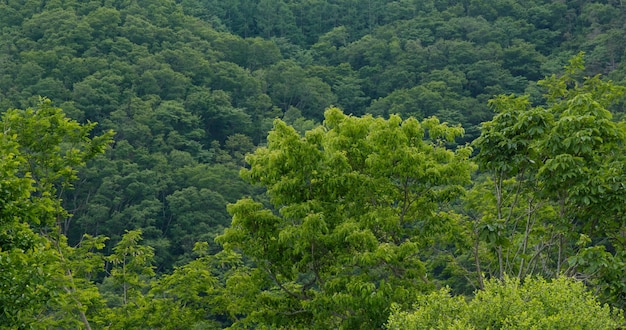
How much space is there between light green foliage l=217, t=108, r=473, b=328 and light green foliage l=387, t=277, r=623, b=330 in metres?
2.06

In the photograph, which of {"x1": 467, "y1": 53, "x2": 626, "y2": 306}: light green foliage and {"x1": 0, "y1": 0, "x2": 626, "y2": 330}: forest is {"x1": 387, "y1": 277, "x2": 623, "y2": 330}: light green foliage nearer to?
{"x1": 0, "y1": 0, "x2": 626, "y2": 330}: forest

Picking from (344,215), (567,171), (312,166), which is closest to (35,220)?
(312,166)

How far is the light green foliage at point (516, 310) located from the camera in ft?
20.9

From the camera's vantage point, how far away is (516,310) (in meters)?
6.51

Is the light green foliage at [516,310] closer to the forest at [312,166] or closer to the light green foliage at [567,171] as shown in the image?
the forest at [312,166]

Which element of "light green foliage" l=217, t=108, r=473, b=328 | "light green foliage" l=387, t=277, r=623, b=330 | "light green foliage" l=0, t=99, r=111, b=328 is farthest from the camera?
"light green foliage" l=217, t=108, r=473, b=328

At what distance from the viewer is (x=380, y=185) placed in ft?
32.3

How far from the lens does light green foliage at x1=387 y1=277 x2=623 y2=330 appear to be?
20.9ft

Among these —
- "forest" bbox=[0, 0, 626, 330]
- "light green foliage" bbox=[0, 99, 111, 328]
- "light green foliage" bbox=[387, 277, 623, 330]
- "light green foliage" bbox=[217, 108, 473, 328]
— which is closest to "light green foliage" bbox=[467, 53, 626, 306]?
"forest" bbox=[0, 0, 626, 330]

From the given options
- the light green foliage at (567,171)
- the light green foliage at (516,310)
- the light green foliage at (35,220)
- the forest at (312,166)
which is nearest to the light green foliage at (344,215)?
the forest at (312,166)

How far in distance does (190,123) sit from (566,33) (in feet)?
91.9

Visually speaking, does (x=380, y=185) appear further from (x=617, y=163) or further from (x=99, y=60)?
(x=99, y=60)

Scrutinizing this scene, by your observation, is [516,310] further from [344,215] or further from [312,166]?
[312,166]


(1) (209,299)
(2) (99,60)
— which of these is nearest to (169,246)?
(2) (99,60)
